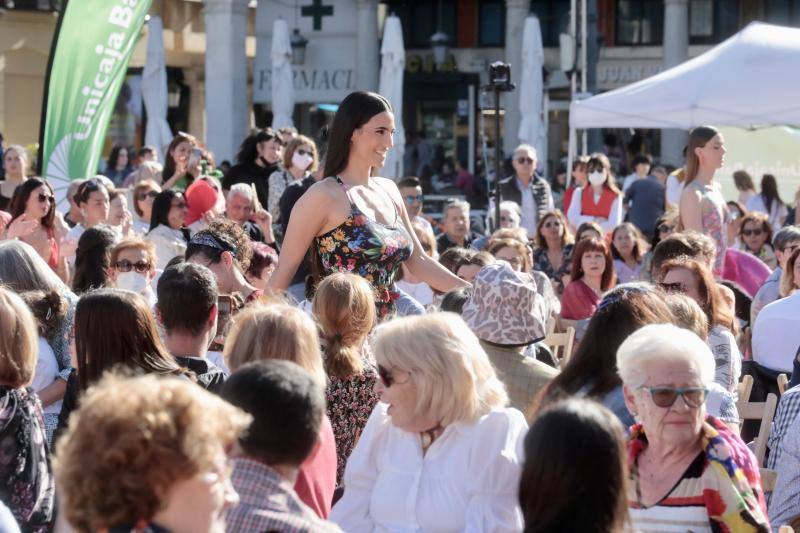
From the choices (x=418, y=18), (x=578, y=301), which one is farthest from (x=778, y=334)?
(x=418, y=18)

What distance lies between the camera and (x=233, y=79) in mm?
26359

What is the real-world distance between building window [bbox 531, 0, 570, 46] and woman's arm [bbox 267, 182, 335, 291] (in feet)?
81.7

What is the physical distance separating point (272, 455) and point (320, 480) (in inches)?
42.2

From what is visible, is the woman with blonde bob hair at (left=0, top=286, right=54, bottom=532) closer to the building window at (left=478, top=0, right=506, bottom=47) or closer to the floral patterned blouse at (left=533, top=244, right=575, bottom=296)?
the floral patterned blouse at (left=533, top=244, right=575, bottom=296)

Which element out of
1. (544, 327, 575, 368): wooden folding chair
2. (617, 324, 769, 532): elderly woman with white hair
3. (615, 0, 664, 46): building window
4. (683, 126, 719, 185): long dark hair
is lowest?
(544, 327, 575, 368): wooden folding chair

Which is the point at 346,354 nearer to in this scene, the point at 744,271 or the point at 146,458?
the point at 146,458

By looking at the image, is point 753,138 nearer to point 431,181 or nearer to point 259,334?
point 431,181

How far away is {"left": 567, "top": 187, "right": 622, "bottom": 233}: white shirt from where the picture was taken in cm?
1340

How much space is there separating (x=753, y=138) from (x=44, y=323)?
14.9 m

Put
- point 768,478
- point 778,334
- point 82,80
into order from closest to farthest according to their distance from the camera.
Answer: point 768,478
point 778,334
point 82,80

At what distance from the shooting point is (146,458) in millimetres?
2367

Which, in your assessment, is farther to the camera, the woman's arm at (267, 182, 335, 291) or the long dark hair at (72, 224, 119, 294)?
the long dark hair at (72, 224, 119, 294)

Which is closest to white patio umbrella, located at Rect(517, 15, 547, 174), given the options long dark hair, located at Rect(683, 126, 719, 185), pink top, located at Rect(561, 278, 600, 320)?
pink top, located at Rect(561, 278, 600, 320)

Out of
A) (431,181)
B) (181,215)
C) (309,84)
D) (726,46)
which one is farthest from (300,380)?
(309,84)
